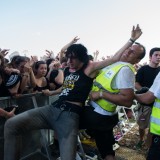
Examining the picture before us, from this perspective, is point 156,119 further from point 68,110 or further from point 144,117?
point 144,117

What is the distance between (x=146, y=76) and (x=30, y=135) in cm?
280

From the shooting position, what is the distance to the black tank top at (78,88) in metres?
3.44

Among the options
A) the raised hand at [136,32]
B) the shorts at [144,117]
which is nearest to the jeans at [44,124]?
the raised hand at [136,32]

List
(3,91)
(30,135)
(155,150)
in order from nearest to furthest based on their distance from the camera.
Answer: (155,150)
(3,91)
(30,135)

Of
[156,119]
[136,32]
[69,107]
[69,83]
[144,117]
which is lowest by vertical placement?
[144,117]

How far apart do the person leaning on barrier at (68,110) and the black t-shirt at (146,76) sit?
7.33 feet

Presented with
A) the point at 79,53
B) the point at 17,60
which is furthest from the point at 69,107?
the point at 17,60

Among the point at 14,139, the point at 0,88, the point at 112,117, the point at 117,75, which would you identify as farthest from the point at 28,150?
the point at 117,75

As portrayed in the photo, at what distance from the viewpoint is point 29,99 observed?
4.22m

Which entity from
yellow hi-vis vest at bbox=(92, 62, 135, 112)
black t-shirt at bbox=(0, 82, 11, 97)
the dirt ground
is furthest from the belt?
the dirt ground

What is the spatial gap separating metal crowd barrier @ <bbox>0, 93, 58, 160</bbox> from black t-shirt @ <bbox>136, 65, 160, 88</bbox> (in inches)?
86.2

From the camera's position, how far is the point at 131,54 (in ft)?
Answer: 11.6

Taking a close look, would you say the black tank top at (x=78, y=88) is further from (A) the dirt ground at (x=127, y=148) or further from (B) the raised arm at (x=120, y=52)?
(A) the dirt ground at (x=127, y=148)

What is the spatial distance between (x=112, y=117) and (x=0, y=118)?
1.67 metres
